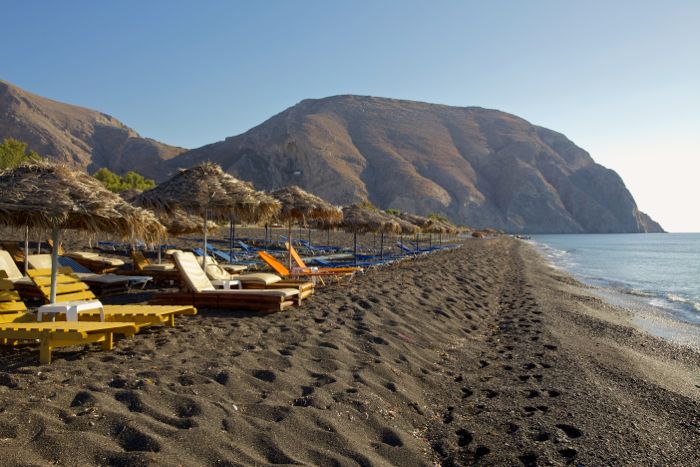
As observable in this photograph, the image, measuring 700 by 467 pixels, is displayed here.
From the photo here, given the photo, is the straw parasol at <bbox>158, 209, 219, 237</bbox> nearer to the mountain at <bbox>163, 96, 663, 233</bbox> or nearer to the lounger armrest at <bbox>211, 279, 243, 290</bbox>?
the lounger armrest at <bbox>211, 279, 243, 290</bbox>

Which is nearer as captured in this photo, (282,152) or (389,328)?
(389,328)

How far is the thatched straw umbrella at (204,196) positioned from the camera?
796 cm

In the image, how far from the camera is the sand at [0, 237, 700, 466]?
2.51m

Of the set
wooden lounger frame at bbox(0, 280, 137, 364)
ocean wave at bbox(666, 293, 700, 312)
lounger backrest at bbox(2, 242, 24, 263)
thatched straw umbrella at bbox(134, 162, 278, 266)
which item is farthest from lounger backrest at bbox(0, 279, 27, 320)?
ocean wave at bbox(666, 293, 700, 312)

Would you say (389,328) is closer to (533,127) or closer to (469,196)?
(469,196)

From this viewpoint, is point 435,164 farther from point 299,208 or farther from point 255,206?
point 255,206

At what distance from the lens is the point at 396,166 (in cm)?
10119

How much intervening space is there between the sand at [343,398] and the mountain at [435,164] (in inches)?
3152

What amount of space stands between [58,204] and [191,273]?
246 centimetres

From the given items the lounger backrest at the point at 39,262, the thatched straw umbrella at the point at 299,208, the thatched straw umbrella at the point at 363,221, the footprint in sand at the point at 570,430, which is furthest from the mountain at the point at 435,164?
the footprint in sand at the point at 570,430

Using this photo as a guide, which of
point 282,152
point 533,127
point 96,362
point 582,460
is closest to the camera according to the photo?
point 582,460

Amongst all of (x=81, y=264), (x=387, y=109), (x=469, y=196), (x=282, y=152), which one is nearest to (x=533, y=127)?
(x=387, y=109)

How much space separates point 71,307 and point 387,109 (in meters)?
133

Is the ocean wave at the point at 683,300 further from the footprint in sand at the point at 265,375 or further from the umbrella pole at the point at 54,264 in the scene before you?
the umbrella pole at the point at 54,264
